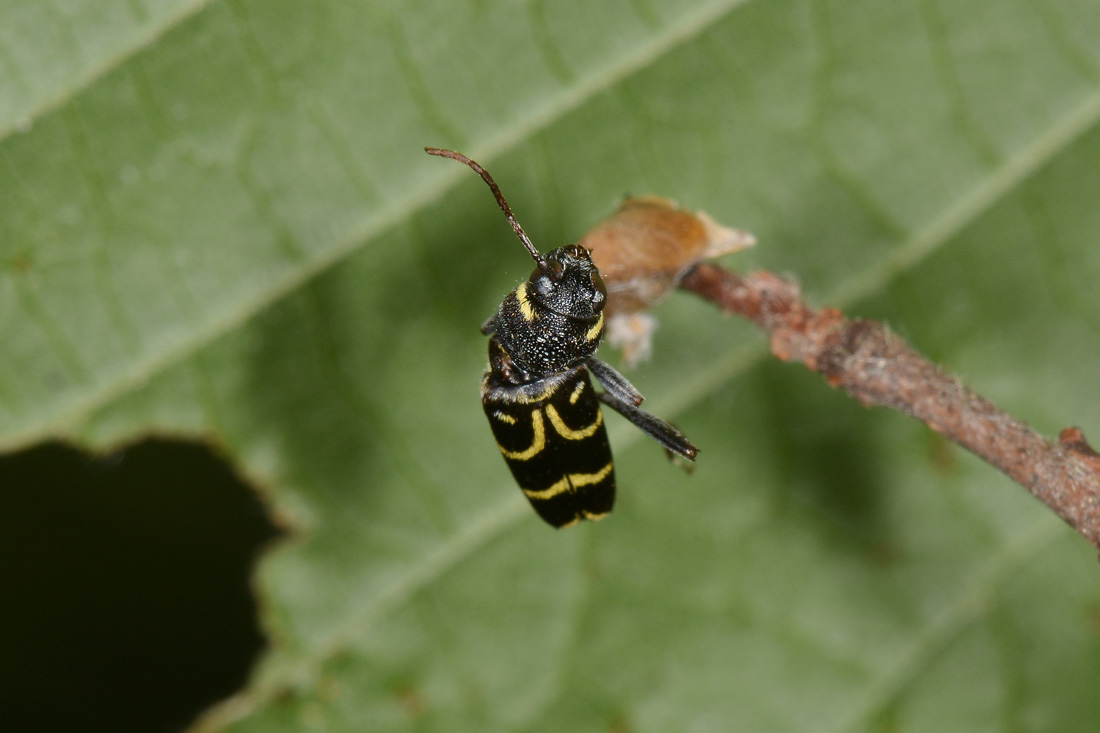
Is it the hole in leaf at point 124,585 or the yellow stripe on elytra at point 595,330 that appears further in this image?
the hole in leaf at point 124,585

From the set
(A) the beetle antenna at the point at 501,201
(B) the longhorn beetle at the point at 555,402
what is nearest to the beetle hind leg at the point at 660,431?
(B) the longhorn beetle at the point at 555,402

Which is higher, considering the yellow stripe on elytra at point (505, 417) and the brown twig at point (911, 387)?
the yellow stripe on elytra at point (505, 417)

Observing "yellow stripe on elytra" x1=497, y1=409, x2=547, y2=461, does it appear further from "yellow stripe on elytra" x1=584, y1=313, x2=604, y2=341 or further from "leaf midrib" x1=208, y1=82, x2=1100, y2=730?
"leaf midrib" x1=208, y1=82, x2=1100, y2=730

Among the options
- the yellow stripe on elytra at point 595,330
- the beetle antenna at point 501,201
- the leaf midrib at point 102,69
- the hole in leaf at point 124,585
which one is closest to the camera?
the beetle antenna at point 501,201

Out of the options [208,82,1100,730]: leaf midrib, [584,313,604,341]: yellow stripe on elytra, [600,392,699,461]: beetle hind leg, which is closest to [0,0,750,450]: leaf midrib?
[584,313,604,341]: yellow stripe on elytra

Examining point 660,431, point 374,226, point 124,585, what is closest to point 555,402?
point 660,431

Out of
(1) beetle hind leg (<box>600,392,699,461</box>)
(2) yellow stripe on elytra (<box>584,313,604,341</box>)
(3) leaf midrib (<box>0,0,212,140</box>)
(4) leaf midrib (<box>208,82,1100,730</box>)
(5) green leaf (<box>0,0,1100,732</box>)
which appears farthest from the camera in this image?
(4) leaf midrib (<box>208,82,1100,730</box>)

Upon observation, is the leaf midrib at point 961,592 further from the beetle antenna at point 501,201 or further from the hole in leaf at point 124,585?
the beetle antenna at point 501,201
